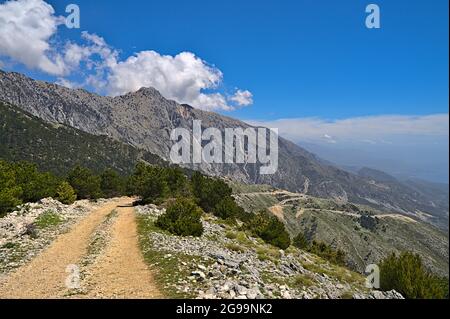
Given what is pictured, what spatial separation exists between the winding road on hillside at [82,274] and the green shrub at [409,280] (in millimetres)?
14541

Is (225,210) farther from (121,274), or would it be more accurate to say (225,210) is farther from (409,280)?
(121,274)

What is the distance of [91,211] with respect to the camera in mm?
44188

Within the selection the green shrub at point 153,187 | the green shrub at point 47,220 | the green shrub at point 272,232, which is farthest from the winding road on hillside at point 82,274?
the green shrub at point 153,187

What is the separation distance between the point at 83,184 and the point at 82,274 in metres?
39.2

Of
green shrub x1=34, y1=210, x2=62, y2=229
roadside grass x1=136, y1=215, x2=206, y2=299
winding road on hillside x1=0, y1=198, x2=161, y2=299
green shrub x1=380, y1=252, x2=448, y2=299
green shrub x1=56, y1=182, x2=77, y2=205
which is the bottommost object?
green shrub x1=380, y1=252, x2=448, y2=299

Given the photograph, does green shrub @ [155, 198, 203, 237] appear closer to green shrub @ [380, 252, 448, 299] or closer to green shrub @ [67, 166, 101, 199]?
green shrub @ [380, 252, 448, 299]

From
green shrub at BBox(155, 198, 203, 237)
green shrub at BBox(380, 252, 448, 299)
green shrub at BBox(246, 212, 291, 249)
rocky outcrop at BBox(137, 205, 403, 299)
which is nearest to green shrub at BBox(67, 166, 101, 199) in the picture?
green shrub at BBox(155, 198, 203, 237)

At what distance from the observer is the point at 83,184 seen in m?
54.2

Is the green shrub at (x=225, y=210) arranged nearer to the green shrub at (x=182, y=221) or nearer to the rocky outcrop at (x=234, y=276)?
the green shrub at (x=182, y=221)

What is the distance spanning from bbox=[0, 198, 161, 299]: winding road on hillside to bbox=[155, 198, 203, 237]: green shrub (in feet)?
11.6

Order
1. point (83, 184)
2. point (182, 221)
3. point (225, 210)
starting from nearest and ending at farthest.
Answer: point (182, 221)
point (225, 210)
point (83, 184)

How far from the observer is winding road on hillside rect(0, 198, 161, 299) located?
1484 centimetres

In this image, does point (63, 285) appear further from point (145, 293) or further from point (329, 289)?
point (329, 289)

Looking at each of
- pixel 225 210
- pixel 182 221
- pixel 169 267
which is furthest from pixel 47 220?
pixel 225 210
